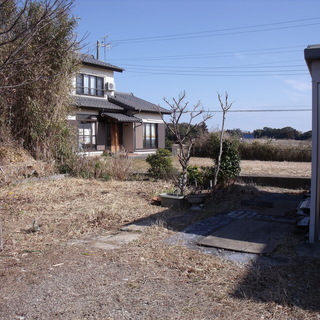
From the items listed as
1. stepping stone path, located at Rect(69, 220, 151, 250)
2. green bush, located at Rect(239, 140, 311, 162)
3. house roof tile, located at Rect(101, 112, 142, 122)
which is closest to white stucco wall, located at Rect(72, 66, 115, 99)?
house roof tile, located at Rect(101, 112, 142, 122)

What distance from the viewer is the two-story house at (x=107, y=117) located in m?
22.0

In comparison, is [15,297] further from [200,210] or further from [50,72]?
[50,72]

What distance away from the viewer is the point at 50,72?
12.7 meters

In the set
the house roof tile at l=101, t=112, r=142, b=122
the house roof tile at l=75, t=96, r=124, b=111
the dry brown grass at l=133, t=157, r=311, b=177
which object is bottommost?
the dry brown grass at l=133, t=157, r=311, b=177

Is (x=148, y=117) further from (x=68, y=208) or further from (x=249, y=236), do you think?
(x=249, y=236)

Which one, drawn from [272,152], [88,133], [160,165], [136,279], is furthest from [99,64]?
[136,279]

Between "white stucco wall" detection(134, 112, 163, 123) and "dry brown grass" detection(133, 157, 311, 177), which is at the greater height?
"white stucco wall" detection(134, 112, 163, 123)

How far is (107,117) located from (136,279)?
64.2ft

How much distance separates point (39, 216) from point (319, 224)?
483 cm

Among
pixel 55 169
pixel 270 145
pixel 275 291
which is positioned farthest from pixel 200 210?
pixel 270 145

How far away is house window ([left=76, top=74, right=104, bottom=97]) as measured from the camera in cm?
2237

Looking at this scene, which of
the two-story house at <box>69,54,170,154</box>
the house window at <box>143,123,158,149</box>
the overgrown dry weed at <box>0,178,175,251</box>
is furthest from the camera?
the house window at <box>143,123,158,149</box>

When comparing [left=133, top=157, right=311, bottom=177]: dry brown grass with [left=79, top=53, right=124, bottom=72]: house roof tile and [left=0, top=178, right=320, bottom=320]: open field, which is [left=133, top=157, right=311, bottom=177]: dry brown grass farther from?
[left=0, top=178, right=320, bottom=320]: open field

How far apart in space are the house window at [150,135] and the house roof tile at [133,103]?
3.97ft
